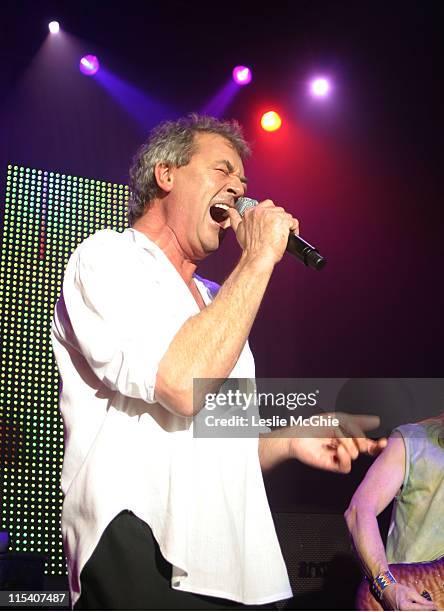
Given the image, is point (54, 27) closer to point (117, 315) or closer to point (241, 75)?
point (241, 75)

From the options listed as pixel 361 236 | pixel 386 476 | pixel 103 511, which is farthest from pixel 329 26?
pixel 103 511

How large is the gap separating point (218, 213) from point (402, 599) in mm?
1414

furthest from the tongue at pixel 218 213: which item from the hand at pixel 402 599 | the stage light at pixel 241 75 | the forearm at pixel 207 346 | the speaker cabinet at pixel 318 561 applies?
the stage light at pixel 241 75

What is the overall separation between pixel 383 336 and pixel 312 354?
0.46 metres

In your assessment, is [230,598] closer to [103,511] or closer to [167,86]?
[103,511]

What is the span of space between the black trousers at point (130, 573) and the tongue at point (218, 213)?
840 mm

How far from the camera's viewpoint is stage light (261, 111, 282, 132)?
4219mm

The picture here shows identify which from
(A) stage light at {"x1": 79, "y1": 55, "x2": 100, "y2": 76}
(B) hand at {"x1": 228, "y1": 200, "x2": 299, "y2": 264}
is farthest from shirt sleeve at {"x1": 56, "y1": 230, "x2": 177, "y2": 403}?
(A) stage light at {"x1": 79, "y1": 55, "x2": 100, "y2": 76}

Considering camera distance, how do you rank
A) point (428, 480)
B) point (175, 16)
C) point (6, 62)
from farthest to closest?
point (175, 16) < point (6, 62) < point (428, 480)

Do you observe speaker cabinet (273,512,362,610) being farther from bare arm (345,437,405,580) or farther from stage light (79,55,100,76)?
stage light (79,55,100,76)

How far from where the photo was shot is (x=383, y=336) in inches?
164

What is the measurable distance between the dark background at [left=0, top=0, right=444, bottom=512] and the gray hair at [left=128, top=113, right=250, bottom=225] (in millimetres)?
1959

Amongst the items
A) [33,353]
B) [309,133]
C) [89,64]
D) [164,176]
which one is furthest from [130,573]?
[309,133]

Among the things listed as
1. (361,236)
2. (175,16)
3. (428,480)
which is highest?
(175,16)
